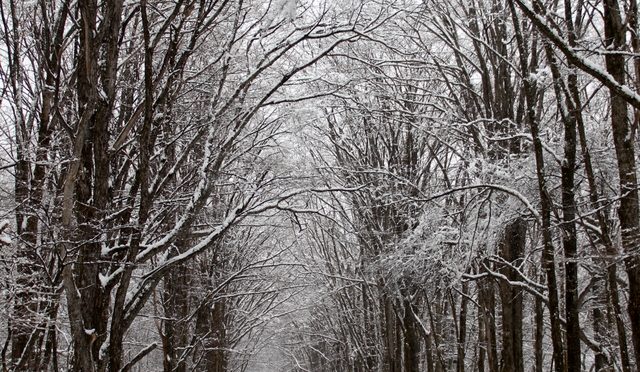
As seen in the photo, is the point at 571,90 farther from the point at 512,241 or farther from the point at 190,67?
the point at 190,67

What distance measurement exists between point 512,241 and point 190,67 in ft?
22.8

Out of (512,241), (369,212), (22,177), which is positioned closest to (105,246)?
(22,177)

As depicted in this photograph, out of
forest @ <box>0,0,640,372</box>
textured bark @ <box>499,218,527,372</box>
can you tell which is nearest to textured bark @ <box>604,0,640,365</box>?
forest @ <box>0,0,640,372</box>

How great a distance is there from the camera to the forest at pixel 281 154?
259 inches

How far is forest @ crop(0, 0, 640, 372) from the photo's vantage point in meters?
6.57

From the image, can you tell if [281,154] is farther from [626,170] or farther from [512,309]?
[626,170]

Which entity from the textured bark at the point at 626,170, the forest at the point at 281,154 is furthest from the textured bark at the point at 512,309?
the textured bark at the point at 626,170

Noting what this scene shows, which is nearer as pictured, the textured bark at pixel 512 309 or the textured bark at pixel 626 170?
the textured bark at pixel 626 170

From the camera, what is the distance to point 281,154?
15.1m

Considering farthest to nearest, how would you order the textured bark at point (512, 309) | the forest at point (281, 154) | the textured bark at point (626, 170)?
the textured bark at point (512, 309)
the forest at point (281, 154)
the textured bark at point (626, 170)

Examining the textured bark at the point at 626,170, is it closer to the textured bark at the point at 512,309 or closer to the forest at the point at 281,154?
the forest at the point at 281,154

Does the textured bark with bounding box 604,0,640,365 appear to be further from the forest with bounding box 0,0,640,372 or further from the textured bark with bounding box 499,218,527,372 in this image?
the textured bark with bounding box 499,218,527,372

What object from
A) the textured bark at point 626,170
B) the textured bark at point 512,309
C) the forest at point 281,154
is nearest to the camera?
the textured bark at point 626,170

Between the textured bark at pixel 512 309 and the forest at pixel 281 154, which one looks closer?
the forest at pixel 281 154
